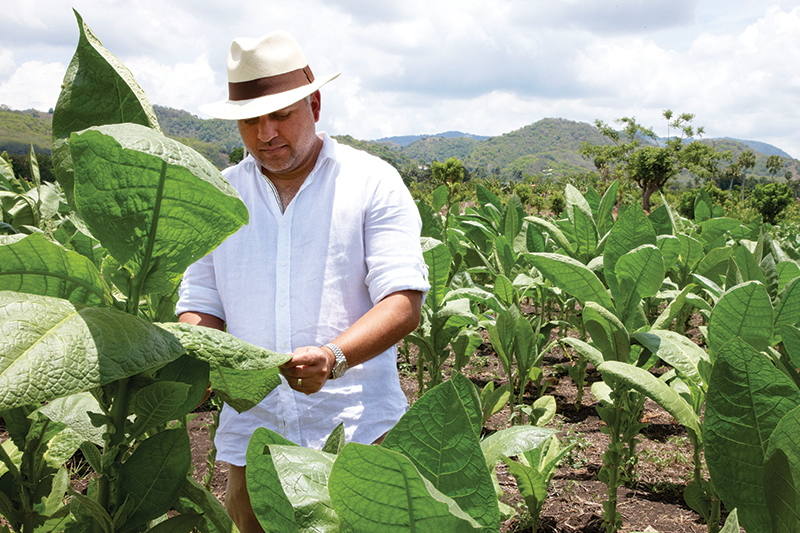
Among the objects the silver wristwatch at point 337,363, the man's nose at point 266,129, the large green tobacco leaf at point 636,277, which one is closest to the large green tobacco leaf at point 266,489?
the silver wristwatch at point 337,363

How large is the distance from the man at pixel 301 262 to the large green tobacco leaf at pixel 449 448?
1.12 meters

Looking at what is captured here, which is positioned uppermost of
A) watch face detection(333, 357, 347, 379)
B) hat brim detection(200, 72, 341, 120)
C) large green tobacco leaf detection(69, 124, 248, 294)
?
hat brim detection(200, 72, 341, 120)

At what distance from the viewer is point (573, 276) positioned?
1.83 metres

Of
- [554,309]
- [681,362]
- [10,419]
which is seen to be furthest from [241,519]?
[554,309]

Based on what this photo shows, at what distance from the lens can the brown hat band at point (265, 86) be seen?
5.66 feet

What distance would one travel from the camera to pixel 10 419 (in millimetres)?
1086

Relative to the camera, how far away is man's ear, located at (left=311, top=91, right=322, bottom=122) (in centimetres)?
192

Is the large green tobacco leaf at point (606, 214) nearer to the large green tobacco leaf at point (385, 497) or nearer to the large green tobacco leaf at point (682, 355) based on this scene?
the large green tobacco leaf at point (682, 355)

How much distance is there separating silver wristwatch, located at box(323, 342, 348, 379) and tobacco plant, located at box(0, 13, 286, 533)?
1.78ft

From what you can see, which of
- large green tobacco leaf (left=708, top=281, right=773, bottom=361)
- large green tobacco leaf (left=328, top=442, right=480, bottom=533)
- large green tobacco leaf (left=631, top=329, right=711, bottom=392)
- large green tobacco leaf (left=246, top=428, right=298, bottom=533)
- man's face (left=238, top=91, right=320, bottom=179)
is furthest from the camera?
man's face (left=238, top=91, right=320, bottom=179)

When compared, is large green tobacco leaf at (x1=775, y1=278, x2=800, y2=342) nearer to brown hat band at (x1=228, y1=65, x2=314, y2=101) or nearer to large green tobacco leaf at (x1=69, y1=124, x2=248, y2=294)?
large green tobacco leaf at (x1=69, y1=124, x2=248, y2=294)

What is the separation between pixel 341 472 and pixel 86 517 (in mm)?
459

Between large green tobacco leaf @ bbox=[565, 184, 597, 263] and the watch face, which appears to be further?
large green tobacco leaf @ bbox=[565, 184, 597, 263]

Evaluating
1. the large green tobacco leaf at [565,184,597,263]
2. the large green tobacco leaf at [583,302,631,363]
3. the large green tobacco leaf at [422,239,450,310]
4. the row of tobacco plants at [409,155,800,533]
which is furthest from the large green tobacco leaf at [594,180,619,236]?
the large green tobacco leaf at [583,302,631,363]
